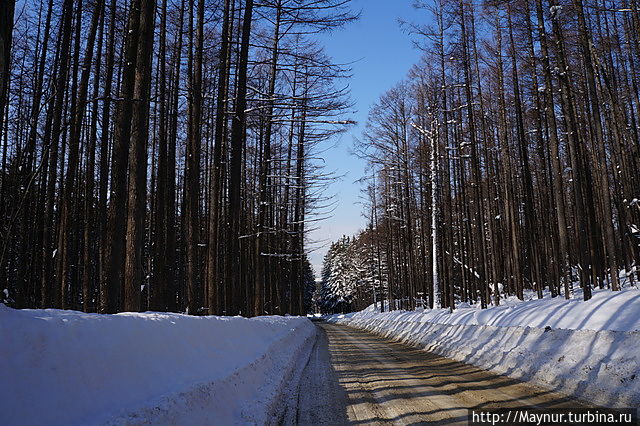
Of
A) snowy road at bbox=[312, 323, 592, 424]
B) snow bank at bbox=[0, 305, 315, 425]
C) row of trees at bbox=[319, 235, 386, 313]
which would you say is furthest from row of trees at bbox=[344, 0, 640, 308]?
row of trees at bbox=[319, 235, 386, 313]

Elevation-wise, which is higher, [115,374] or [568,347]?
[115,374]

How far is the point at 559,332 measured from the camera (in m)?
7.63

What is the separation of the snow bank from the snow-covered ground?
171 inches

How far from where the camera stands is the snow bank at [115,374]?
2851 mm

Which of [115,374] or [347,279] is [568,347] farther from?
[347,279]

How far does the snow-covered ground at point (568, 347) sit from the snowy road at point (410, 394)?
379 mm

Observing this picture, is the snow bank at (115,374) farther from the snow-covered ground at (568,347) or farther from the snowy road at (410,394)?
the snow-covered ground at (568,347)

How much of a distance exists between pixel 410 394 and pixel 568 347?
109 inches

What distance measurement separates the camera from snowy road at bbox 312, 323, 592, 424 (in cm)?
545

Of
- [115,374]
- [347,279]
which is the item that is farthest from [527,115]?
[347,279]

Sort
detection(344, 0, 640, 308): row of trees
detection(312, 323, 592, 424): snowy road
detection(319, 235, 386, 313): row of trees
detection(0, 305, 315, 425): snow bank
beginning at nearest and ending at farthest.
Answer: detection(0, 305, 315, 425): snow bank → detection(312, 323, 592, 424): snowy road → detection(344, 0, 640, 308): row of trees → detection(319, 235, 386, 313): row of trees

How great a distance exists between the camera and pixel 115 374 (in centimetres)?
360

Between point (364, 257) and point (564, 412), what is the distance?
63527 mm

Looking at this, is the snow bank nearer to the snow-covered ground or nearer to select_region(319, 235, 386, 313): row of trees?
the snow-covered ground
